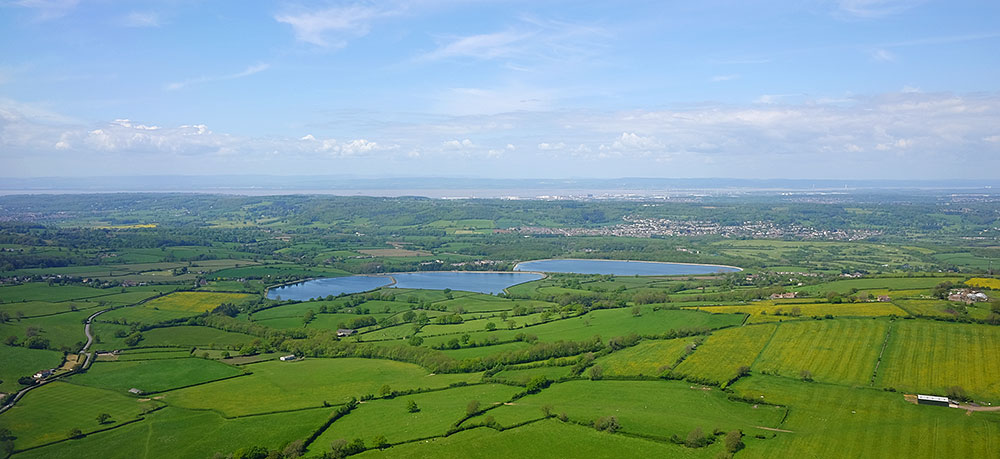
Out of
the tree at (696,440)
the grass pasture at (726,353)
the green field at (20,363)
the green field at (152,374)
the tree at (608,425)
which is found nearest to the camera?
the tree at (696,440)

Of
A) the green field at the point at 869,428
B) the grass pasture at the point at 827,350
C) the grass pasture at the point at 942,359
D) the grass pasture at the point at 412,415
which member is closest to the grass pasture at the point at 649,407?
the green field at the point at 869,428

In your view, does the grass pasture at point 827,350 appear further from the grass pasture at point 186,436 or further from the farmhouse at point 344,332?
the farmhouse at point 344,332

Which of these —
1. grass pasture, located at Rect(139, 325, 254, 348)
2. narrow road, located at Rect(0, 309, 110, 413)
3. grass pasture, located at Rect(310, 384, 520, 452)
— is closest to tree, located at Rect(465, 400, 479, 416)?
grass pasture, located at Rect(310, 384, 520, 452)

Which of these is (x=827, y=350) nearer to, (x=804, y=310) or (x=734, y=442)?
(x=804, y=310)

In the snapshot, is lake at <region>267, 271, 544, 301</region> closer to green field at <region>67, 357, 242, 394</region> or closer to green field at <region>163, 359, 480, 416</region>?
green field at <region>67, 357, 242, 394</region>

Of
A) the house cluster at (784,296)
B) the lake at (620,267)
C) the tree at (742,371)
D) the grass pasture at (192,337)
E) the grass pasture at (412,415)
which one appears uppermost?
the house cluster at (784,296)
